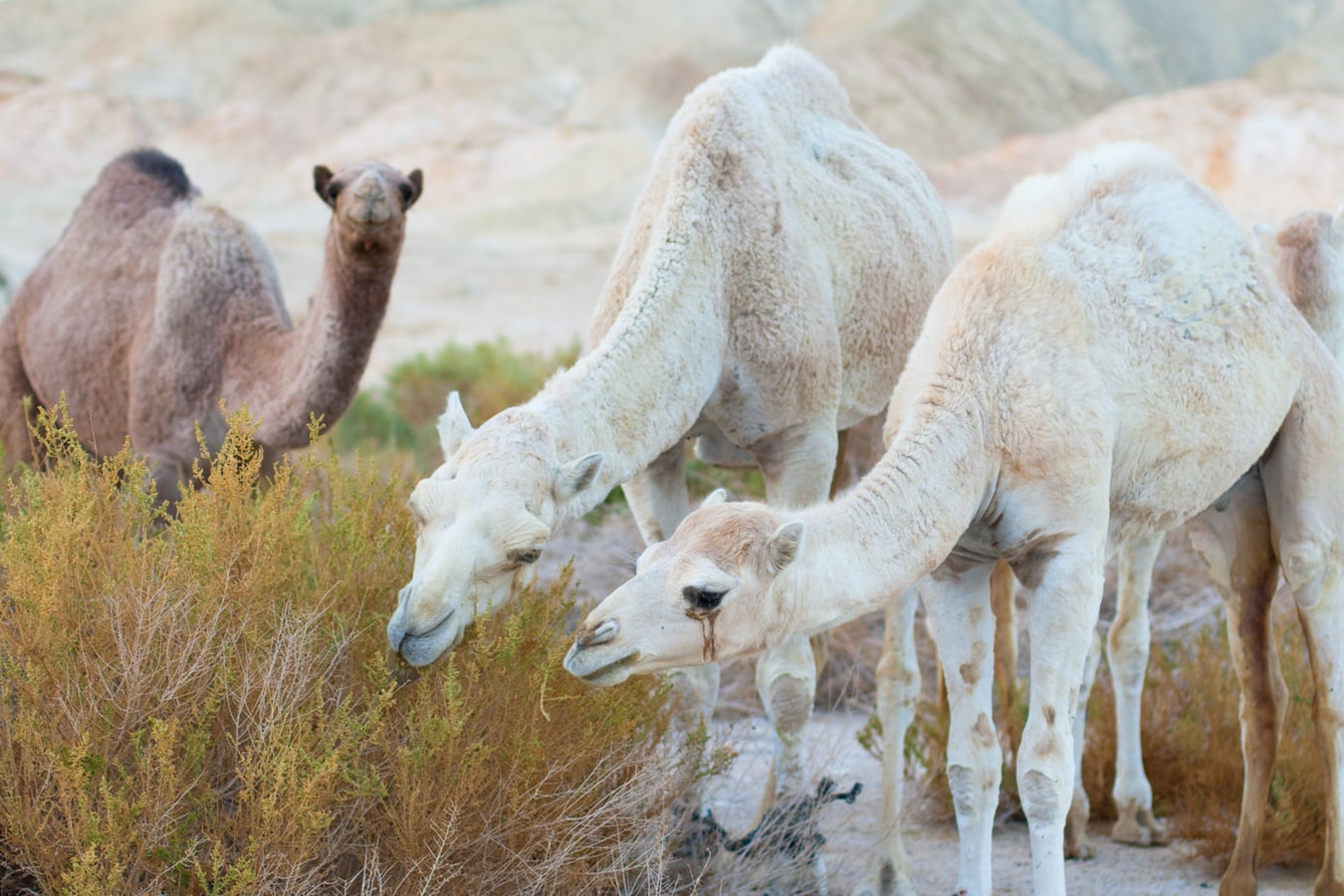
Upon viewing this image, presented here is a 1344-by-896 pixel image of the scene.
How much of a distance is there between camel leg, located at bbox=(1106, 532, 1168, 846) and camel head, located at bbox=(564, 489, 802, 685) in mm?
2507

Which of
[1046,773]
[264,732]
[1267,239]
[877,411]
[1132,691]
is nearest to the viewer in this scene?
[264,732]

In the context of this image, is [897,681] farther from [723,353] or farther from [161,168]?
[161,168]

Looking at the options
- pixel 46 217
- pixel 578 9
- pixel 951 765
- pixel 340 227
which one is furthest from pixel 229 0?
pixel 951 765

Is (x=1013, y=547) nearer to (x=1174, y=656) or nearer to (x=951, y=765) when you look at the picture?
(x=951, y=765)

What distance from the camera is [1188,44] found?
36.1 meters

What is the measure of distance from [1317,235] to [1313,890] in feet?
6.98

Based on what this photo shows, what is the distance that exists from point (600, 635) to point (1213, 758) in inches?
128

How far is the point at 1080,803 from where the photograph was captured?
520 centimetres

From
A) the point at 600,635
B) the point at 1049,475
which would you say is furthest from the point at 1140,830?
the point at 600,635

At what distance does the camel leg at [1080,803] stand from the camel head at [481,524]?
2258 mm

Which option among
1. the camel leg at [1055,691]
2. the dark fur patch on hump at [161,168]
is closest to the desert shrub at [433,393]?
the dark fur patch on hump at [161,168]

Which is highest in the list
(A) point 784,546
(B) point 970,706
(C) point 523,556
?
(A) point 784,546

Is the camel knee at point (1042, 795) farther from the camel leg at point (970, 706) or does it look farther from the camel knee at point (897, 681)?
the camel knee at point (897, 681)

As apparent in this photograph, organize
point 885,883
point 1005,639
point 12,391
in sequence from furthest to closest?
point 12,391, point 1005,639, point 885,883
